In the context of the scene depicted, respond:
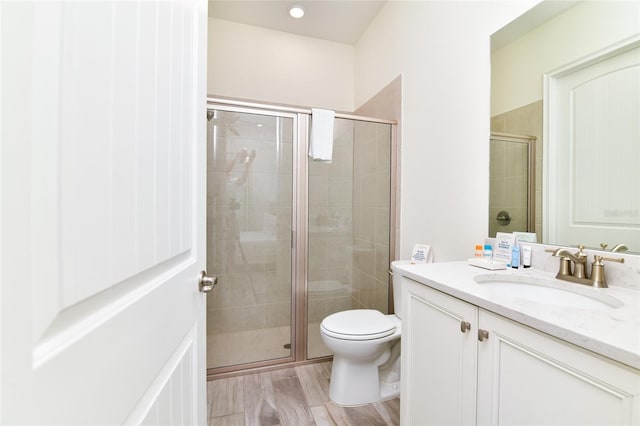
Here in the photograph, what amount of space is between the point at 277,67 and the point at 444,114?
5.43ft

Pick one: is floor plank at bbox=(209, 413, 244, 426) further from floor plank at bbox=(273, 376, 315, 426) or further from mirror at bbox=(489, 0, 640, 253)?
mirror at bbox=(489, 0, 640, 253)

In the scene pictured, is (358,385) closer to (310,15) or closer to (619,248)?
(619,248)

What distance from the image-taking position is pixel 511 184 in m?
1.27

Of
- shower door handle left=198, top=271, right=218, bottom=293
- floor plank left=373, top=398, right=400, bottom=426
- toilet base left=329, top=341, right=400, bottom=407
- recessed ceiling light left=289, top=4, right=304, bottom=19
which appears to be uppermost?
recessed ceiling light left=289, top=4, right=304, bottom=19

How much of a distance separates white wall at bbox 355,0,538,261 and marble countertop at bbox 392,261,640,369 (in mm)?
581

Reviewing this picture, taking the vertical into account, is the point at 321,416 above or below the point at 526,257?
below

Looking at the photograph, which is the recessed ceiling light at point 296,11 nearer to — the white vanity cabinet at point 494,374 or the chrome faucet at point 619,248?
the white vanity cabinet at point 494,374

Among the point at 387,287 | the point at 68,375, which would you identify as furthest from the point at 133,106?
the point at 387,287

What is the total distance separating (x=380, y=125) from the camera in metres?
2.17

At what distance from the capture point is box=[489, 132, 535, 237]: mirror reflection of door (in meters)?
1.20

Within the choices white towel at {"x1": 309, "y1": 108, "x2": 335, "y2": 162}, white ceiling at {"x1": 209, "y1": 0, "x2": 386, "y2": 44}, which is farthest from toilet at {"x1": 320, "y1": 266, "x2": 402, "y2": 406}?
white ceiling at {"x1": 209, "y1": 0, "x2": 386, "y2": 44}

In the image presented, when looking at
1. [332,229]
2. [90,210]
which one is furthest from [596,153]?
[332,229]

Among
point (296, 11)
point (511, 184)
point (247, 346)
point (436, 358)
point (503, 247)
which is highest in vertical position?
point (296, 11)

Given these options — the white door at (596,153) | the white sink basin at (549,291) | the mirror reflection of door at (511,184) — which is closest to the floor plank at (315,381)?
the white sink basin at (549,291)
